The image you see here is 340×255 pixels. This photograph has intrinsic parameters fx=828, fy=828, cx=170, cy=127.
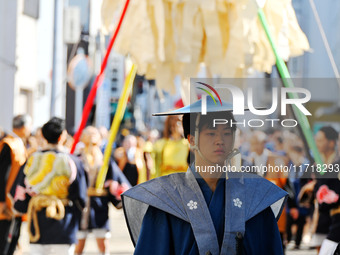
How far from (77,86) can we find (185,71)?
441 inches

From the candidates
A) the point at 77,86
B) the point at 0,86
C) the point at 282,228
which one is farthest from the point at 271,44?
the point at 77,86

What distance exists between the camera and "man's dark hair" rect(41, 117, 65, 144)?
704 cm

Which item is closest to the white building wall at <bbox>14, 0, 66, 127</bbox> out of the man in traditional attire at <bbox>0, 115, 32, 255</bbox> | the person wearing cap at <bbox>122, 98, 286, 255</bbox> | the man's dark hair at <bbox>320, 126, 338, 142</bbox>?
the man in traditional attire at <bbox>0, 115, 32, 255</bbox>

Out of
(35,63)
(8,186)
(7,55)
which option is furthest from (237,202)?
(35,63)

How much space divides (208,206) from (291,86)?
11.0ft

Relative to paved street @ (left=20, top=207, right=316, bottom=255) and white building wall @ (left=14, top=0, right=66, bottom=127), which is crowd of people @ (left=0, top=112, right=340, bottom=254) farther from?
white building wall @ (left=14, top=0, right=66, bottom=127)

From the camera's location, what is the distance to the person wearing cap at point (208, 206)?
3602mm

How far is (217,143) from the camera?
3742 mm

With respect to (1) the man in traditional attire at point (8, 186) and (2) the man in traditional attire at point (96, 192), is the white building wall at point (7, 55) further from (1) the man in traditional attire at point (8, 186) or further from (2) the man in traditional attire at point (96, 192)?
(1) the man in traditional attire at point (8, 186)

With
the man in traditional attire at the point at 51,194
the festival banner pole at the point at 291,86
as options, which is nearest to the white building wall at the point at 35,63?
the man in traditional attire at the point at 51,194

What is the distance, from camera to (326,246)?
6375 mm

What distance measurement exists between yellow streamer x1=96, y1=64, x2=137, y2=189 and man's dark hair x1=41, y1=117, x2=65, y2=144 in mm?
1342

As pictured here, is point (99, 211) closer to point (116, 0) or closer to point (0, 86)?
point (116, 0)

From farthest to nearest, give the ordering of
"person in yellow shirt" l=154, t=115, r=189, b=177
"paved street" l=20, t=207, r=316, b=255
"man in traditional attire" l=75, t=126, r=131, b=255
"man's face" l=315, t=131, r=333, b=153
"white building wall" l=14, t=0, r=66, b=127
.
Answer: "white building wall" l=14, t=0, r=66, b=127 < "paved street" l=20, t=207, r=316, b=255 < "person in yellow shirt" l=154, t=115, r=189, b=177 < "man in traditional attire" l=75, t=126, r=131, b=255 < "man's face" l=315, t=131, r=333, b=153
